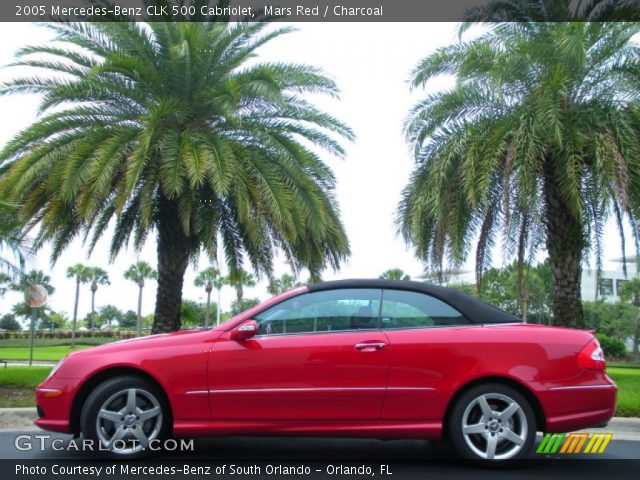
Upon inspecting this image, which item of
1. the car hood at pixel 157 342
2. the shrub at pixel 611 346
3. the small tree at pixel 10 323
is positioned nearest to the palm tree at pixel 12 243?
the car hood at pixel 157 342

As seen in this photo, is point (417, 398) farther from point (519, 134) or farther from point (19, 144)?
point (19, 144)

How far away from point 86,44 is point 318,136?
196 inches

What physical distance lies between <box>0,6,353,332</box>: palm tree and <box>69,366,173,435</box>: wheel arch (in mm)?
7004

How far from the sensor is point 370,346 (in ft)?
19.2

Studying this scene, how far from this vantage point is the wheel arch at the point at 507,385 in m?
5.81

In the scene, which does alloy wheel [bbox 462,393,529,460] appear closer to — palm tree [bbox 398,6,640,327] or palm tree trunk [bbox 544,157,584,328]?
palm tree [bbox 398,6,640,327]

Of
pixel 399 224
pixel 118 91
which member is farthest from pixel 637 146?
pixel 118 91

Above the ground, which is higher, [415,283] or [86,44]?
[86,44]

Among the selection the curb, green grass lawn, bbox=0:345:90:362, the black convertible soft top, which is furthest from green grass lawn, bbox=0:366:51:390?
green grass lawn, bbox=0:345:90:362

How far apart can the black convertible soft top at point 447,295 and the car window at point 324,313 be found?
0.06 m

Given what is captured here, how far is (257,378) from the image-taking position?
5793mm

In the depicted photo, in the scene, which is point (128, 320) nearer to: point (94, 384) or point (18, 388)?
point (18, 388)

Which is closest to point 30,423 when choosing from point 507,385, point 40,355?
point 507,385

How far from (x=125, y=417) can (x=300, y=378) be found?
1418mm
